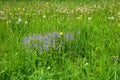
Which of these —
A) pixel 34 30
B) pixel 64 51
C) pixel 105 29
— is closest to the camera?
pixel 64 51

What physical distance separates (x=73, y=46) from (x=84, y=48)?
14 centimetres

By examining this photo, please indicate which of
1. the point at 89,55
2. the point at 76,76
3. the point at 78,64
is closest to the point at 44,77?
the point at 76,76

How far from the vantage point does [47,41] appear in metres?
3.65

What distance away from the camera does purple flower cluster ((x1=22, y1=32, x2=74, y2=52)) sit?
3.53 m

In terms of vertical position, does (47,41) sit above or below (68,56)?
above

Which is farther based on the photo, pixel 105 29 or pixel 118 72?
pixel 105 29

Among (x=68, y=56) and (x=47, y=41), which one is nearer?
(x=68, y=56)

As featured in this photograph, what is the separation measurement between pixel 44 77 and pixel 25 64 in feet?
1.57

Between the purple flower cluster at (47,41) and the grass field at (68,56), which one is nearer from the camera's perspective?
the grass field at (68,56)

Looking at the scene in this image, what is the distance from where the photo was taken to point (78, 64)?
313 cm

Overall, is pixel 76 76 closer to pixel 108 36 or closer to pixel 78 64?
pixel 78 64

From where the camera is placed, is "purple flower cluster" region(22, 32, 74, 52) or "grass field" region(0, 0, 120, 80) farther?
"purple flower cluster" region(22, 32, 74, 52)

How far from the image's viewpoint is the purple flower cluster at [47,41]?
139 inches

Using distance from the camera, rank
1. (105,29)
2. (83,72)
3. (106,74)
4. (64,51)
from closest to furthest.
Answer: (106,74), (83,72), (64,51), (105,29)
